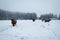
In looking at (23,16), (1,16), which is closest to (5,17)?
(1,16)

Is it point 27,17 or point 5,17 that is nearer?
point 5,17

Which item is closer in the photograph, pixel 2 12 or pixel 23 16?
pixel 2 12

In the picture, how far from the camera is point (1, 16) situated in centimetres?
8469

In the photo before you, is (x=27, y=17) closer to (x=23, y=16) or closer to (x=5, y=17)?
(x=23, y=16)

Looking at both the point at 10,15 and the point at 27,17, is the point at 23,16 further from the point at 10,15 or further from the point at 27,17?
the point at 10,15

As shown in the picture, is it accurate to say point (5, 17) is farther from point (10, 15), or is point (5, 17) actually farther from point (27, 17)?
point (27, 17)

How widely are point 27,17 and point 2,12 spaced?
25.9 meters

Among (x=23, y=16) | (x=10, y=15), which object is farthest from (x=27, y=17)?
(x=10, y=15)

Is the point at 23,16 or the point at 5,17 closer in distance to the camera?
the point at 5,17

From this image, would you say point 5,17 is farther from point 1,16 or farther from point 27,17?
point 27,17

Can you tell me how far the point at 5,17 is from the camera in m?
88.5

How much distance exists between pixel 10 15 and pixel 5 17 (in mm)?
4516

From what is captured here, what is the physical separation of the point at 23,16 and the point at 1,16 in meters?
21.6

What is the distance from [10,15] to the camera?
88375mm
